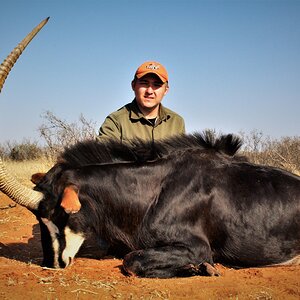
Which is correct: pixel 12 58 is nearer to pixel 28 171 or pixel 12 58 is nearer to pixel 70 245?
pixel 70 245

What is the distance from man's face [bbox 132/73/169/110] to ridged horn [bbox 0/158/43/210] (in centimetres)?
280

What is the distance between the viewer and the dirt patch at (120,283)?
3.39m

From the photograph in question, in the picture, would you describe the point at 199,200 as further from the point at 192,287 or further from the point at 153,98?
the point at 153,98

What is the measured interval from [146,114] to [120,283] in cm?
372

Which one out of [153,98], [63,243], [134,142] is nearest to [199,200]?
[134,142]

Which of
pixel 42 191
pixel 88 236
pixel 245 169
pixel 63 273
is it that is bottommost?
pixel 63 273

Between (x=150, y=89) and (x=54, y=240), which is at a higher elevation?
(x=150, y=89)

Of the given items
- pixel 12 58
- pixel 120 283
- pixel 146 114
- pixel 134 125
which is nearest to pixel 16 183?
pixel 12 58

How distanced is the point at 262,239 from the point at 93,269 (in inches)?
72.8

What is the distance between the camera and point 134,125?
7.00 meters

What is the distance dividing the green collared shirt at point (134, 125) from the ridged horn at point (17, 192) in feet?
8.01

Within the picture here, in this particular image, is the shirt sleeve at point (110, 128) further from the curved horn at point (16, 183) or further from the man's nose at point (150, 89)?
the curved horn at point (16, 183)

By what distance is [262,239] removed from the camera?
15.0ft

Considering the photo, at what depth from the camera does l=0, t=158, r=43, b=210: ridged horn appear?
4.31 meters
